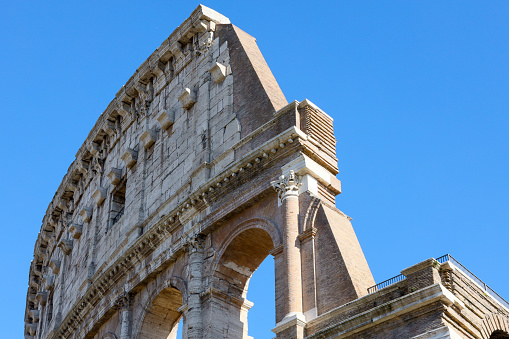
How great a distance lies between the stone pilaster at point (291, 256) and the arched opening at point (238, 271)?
56.0 inches

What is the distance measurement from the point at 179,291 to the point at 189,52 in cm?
813

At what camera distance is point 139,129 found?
30.1 metres

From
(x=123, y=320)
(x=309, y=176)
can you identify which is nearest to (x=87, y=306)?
(x=123, y=320)

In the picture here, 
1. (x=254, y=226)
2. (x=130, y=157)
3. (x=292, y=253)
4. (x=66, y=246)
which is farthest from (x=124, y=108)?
(x=292, y=253)

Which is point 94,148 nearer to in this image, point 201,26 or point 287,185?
point 201,26

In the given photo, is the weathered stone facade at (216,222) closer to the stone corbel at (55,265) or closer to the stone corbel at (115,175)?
the stone corbel at (115,175)

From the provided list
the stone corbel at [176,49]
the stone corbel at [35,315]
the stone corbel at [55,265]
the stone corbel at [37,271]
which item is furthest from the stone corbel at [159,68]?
the stone corbel at [37,271]

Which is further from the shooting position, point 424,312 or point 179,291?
point 179,291

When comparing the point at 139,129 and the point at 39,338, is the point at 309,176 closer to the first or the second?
the point at 139,129

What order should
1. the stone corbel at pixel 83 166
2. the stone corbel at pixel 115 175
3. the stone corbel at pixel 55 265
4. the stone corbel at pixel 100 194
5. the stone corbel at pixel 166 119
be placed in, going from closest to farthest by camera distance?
the stone corbel at pixel 166 119 < the stone corbel at pixel 115 175 < the stone corbel at pixel 100 194 < the stone corbel at pixel 83 166 < the stone corbel at pixel 55 265

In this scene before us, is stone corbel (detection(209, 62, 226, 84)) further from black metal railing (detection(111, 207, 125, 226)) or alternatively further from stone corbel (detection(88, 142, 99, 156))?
stone corbel (detection(88, 142, 99, 156))

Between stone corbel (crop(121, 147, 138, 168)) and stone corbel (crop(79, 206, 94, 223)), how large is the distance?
3413 millimetres

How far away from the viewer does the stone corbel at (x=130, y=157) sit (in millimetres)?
29141

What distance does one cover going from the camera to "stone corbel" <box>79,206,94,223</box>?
3181 cm
